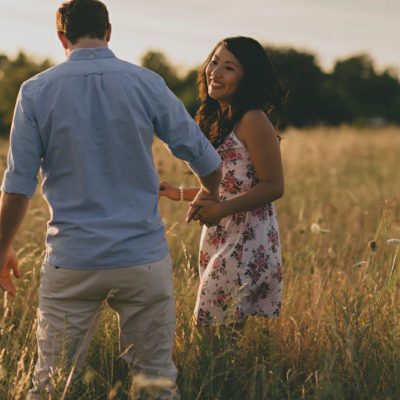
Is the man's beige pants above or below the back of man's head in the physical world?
below

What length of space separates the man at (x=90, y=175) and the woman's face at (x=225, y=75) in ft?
2.03

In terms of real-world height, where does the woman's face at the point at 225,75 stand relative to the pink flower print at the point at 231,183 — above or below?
above

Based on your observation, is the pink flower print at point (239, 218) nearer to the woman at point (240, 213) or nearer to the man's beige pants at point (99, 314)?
the woman at point (240, 213)

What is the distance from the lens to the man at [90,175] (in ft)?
5.35

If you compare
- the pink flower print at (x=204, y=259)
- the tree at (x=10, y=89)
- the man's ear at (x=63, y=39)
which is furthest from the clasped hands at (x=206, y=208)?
the tree at (x=10, y=89)

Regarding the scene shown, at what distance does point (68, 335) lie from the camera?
5.86ft

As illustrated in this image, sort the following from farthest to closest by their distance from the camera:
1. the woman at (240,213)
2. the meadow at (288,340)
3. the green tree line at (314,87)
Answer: the green tree line at (314,87), the woman at (240,213), the meadow at (288,340)

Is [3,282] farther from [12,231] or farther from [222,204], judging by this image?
[222,204]

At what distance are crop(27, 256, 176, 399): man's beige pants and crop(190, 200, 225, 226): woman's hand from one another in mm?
360

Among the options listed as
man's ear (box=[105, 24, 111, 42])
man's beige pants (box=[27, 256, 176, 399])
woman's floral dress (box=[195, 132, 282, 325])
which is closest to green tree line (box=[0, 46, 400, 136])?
woman's floral dress (box=[195, 132, 282, 325])

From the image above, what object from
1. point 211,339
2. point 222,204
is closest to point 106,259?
point 222,204

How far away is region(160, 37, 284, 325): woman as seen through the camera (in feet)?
7.47

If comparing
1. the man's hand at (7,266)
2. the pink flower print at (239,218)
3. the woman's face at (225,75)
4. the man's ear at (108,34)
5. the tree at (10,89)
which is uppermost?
the man's ear at (108,34)

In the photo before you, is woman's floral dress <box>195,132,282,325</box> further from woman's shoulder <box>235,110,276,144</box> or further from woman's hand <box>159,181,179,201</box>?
woman's hand <box>159,181,179,201</box>
